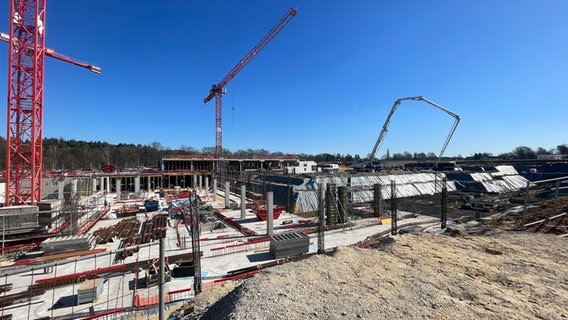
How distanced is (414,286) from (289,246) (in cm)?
809

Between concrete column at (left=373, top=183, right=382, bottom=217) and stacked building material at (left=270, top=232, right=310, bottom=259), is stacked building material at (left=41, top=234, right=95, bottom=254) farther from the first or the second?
concrete column at (left=373, top=183, right=382, bottom=217)

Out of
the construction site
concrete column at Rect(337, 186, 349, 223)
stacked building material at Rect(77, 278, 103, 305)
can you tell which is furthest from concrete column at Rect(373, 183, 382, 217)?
stacked building material at Rect(77, 278, 103, 305)

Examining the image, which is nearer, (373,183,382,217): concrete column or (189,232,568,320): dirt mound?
(189,232,568,320): dirt mound

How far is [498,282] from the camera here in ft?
15.2

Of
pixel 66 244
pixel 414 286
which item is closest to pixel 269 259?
pixel 414 286

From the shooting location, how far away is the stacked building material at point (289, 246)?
11.9 m

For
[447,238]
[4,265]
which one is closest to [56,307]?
[4,265]

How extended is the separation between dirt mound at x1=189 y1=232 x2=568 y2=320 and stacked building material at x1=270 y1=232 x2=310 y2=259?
19.1 ft

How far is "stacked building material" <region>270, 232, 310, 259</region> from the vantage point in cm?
1185

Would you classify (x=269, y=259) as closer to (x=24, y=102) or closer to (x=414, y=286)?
(x=414, y=286)

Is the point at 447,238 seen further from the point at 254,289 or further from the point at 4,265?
the point at 4,265

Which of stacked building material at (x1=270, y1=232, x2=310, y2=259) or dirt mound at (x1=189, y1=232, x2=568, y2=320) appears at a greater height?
dirt mound at (x1=189, y1=232, x2=568, y2=320)

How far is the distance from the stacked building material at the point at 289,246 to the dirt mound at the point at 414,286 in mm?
5808

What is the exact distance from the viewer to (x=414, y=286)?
14.5 ft
